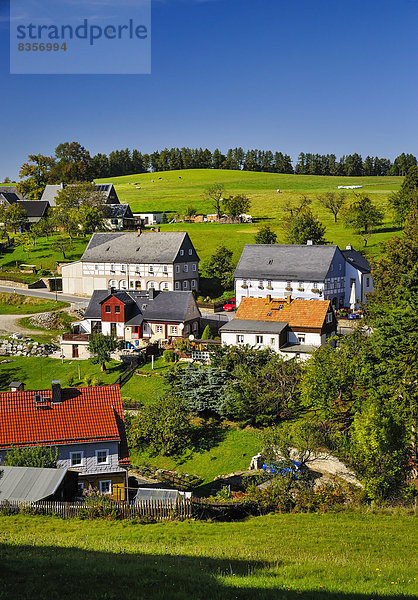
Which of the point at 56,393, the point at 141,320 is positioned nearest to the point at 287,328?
the point at 141,320

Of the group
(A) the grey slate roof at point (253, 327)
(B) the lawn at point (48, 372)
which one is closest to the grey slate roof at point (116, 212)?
(B) the lawn at point (48, 372)

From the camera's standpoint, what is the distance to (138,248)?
7719cm

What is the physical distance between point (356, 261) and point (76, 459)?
160 feet

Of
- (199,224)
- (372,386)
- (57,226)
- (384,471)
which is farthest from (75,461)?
(199,224)

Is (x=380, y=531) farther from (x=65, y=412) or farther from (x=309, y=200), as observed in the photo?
(x=309, y=200)

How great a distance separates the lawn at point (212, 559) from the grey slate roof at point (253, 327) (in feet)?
87.0

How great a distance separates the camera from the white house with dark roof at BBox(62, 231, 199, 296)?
7419 cm

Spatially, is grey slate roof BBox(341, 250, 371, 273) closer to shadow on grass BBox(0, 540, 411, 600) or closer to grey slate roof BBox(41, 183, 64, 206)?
shadow on grass BBox(0, 540, 411, 600)

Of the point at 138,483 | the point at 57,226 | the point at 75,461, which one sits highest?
the point at 57,226

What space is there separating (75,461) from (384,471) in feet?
49.6

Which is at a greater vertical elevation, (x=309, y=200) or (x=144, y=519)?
(x=309, y=200)

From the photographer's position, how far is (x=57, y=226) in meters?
103

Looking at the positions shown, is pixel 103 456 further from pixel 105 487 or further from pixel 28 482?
pixel 28 482

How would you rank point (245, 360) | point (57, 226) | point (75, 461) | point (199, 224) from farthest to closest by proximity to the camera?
point (199, 224) < point (57, 226) < point (245, 360) < point (75, 461)
